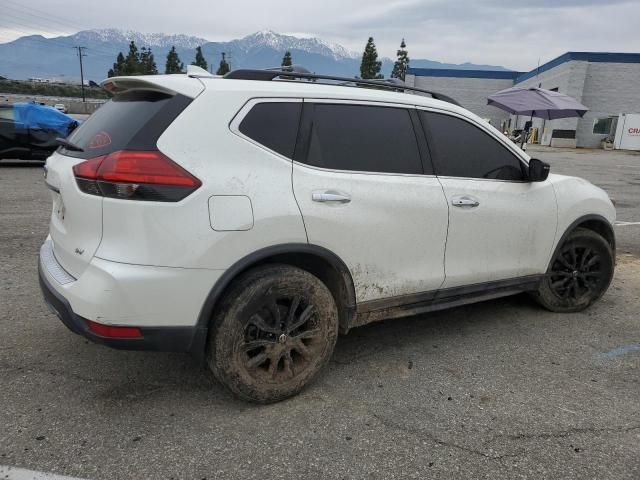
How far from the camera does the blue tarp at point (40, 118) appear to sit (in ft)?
40.7

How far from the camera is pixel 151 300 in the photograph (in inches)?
101

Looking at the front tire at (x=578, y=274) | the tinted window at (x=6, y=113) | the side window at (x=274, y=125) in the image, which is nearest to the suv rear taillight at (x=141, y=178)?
the side window at (x=274, y=125)

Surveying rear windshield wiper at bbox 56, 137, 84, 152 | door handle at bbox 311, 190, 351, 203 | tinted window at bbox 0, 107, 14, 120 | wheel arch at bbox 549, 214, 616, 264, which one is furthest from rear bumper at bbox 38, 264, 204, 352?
tinted window at bbox 0, 107, 14, 120

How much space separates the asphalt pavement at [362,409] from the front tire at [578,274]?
11.1 inches

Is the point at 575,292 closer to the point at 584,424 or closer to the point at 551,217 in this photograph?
the point at 551,217

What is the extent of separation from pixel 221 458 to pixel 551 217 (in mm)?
3090

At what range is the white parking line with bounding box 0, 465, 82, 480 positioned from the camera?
2.34 m

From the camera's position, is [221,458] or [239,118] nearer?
[221,458]

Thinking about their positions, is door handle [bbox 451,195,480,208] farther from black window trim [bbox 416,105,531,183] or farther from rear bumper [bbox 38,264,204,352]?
rear bumper [bbox 38,264,204,352]

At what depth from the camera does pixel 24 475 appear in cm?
235

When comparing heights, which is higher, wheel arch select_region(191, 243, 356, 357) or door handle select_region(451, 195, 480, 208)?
door handle select_region(451, 195, 480, 208)

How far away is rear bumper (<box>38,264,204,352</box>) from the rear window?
0.84m

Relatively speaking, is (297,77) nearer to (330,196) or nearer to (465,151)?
(330,196)

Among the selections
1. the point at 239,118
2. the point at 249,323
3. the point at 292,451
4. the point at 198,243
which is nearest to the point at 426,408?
the point at 292,451
